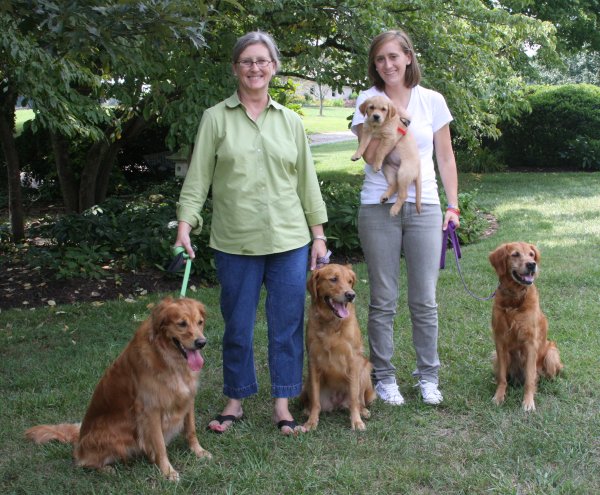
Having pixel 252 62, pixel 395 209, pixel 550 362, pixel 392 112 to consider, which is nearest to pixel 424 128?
pixel 392 112

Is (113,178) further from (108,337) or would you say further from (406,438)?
(406,438)

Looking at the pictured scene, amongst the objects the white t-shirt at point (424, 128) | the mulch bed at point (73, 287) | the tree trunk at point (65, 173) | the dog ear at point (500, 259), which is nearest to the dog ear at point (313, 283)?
the white t-shirt at point (424, 128)

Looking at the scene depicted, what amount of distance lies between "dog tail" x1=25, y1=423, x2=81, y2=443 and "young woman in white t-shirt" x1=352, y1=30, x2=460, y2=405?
1931 millimetres

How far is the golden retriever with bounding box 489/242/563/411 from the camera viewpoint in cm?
422

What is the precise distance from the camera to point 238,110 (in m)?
3.74

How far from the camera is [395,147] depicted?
12.9 feet

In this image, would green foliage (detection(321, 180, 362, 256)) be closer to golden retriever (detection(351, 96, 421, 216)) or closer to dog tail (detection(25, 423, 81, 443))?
golden retriever (detection(351, 96, 421, 216))

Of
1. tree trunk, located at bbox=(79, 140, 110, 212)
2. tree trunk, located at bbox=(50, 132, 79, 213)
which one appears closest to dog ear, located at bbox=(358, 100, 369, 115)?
tree trunk, located at bbox=(79, 140, 110, 212)

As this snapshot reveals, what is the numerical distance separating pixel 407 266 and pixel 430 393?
0.84 metres

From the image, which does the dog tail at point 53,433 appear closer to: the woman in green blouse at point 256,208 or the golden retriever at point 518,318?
the woman in green blouse at point 256,208

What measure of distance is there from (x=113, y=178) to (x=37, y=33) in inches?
402

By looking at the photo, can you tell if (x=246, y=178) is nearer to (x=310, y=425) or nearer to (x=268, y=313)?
(x=268, y=313)

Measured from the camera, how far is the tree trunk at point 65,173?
10.9 meters

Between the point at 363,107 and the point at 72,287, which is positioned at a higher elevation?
the point at 363,107
